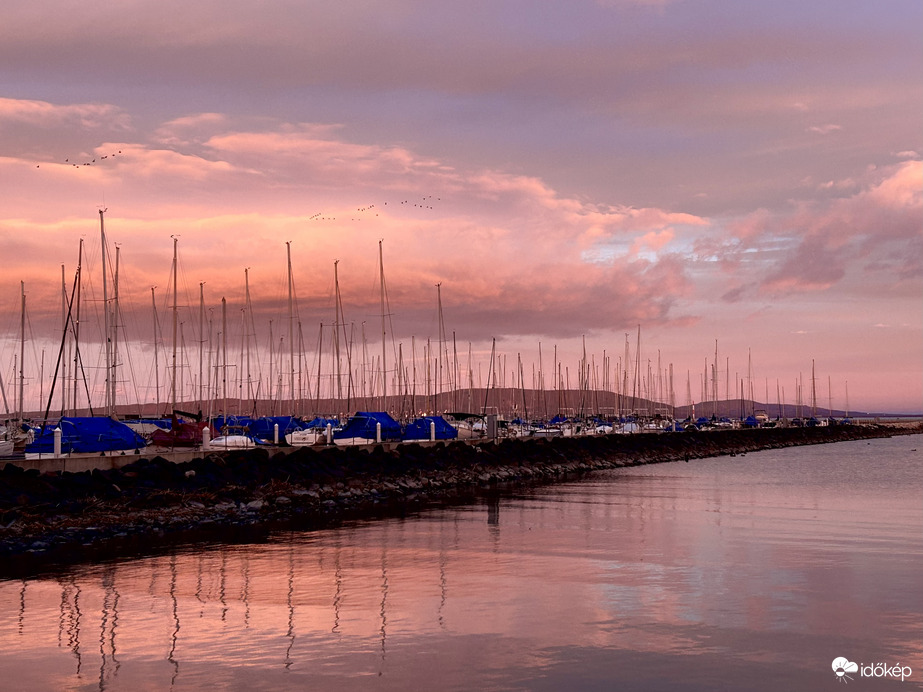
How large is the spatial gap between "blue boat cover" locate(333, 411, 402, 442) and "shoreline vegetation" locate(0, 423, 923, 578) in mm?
4610

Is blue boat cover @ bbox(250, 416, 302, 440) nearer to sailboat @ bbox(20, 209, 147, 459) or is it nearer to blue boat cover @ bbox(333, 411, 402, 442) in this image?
blue boat cover @ bbox(333, 411, 402, 442)

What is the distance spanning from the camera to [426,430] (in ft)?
236

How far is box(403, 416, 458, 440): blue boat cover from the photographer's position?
71.8 meters

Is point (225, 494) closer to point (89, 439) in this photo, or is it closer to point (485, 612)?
point (89, 439)

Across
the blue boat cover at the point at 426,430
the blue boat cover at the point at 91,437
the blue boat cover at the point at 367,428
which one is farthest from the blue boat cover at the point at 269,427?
the blue boat cover at the point at 91,437

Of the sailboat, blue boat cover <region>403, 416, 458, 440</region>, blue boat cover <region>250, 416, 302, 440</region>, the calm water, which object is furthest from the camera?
blue boat cover <region>403, 416, 458, 440</region>

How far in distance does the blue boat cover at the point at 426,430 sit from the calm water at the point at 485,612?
37.0m

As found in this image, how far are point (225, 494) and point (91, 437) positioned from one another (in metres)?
8.86

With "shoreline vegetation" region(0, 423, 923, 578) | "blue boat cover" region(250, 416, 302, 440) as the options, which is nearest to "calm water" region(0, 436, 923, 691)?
"shoreline vegetation" region(0, 423, 923, 578)

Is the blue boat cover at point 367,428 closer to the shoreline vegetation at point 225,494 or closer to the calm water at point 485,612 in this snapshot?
the shoreline vegetation at point 225,494

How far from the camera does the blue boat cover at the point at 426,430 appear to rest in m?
71.8

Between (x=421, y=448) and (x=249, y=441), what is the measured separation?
12615mm

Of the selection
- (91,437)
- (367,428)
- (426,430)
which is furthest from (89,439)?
(426,430)

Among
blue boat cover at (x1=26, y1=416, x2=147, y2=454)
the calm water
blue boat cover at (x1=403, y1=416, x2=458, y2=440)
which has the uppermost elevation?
blue boat cover at (x1=26, y1=416, x2=147, y2=454)
